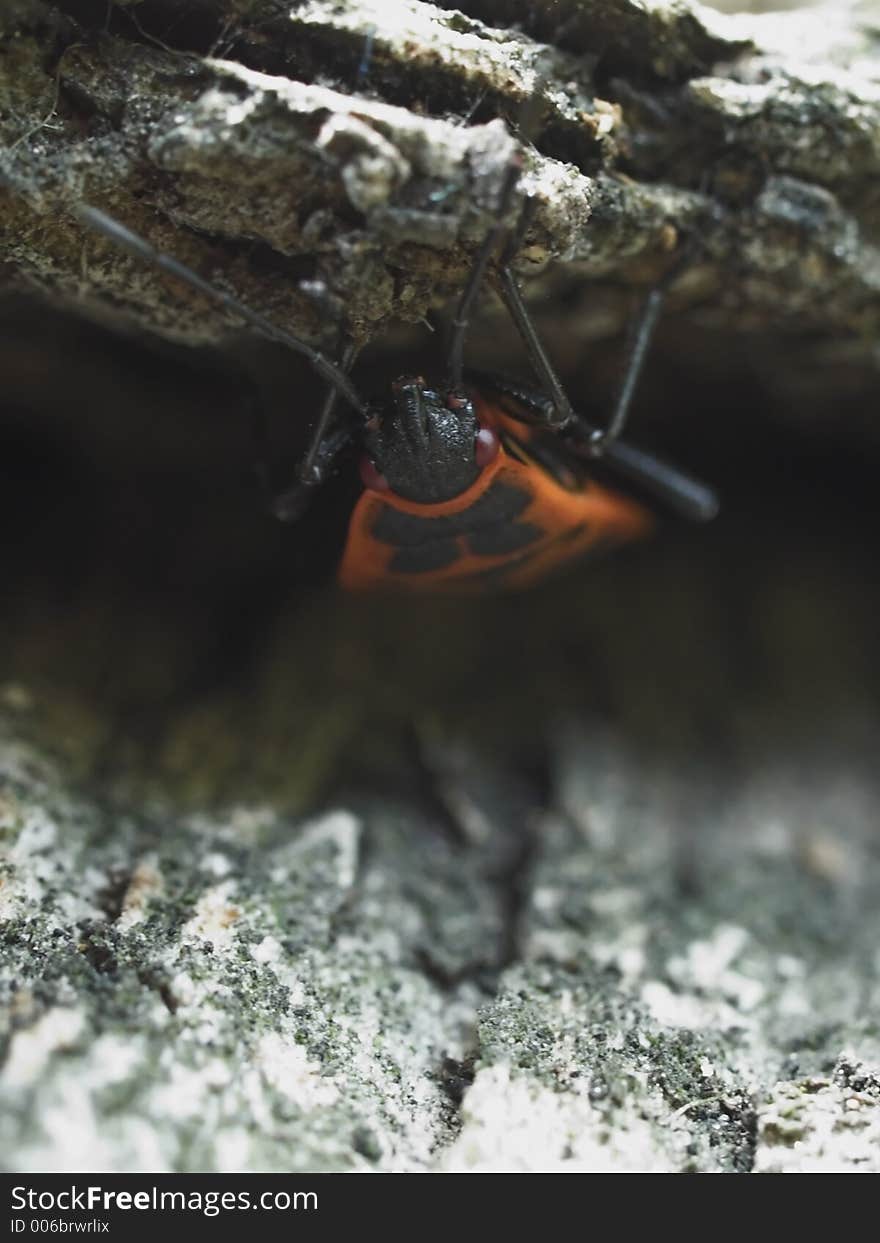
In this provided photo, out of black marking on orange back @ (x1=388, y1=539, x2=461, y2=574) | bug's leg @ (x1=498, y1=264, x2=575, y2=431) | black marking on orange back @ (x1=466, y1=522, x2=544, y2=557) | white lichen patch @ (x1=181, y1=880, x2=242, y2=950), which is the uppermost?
bug's leg @ (x1=498, y1=264, x2=575, y2=431)

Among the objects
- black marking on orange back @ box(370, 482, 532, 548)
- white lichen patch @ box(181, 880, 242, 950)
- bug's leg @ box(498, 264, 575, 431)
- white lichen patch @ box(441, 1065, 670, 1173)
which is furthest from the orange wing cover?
white lichen patch @ box(441, 1065, 670, 1173)

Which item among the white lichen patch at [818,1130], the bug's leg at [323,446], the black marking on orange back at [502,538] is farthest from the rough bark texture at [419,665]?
the black marking on orange back at [502,538]

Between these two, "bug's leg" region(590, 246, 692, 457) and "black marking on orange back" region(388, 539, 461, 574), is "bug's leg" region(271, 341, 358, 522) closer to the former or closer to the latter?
"black marking on orange back" region(388, 539, 461, 574)

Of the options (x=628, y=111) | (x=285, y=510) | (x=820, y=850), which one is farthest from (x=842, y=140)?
(x=820, y=850)

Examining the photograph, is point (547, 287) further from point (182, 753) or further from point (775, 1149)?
point (775, 1149)

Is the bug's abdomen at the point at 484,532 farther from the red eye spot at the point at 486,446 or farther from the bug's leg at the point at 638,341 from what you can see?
the bug's leg at the point at 638,341

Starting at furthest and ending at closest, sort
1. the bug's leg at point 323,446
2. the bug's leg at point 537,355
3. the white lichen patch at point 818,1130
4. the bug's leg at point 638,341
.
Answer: the bug's leg at point 638,341 → the bug's leg at point 323,446 → the bug's leg at point 537,355 → the white lichen patch at point 818,1130

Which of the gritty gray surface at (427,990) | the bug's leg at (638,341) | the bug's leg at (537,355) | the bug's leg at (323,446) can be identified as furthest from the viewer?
the bug's leg at (638,341)
